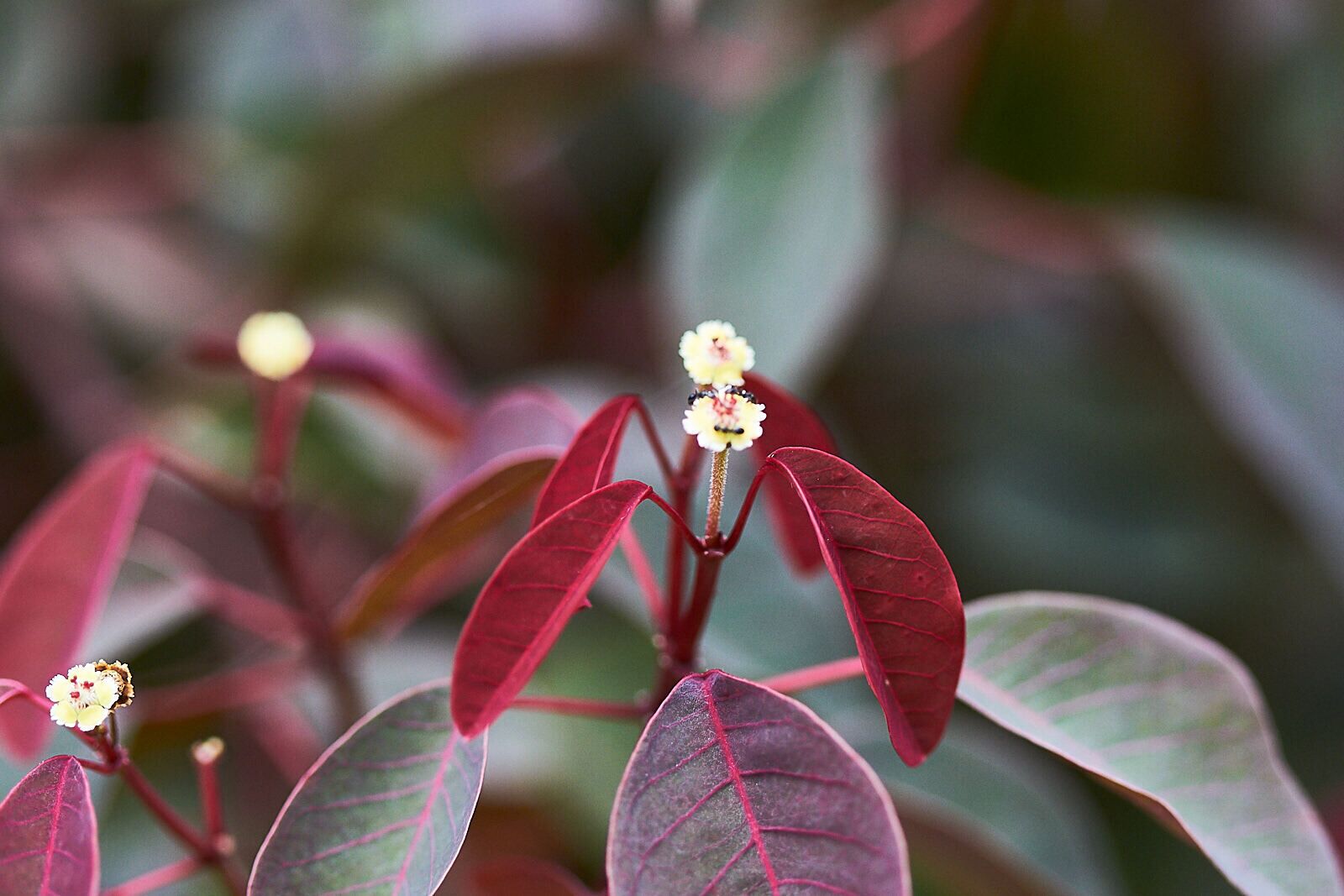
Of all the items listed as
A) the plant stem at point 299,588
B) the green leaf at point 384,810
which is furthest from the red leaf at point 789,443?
the plant stem at point 299,588

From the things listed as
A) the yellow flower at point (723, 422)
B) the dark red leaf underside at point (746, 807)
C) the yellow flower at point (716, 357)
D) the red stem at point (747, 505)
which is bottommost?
the dark red leaf underside at point (746, 807)

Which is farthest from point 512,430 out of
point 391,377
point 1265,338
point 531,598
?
point 1265,338

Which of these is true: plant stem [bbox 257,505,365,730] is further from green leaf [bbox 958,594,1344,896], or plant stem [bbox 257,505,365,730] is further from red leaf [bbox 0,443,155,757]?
green leaf [bbox 958,594,1344,896]

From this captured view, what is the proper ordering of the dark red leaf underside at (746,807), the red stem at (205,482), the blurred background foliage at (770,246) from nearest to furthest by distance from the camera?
the dark red leaf underside at (746,807) < the red stem at (205,482) < the blurred background foliage at (770,246)

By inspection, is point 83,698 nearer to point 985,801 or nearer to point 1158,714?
point 1158,714

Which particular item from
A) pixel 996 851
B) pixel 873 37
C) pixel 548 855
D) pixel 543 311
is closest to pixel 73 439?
pixel 543 311

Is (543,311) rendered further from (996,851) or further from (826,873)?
(826,873)

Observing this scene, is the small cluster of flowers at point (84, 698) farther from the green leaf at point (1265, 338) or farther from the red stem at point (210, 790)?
the green leaf at point (1265, 338)
